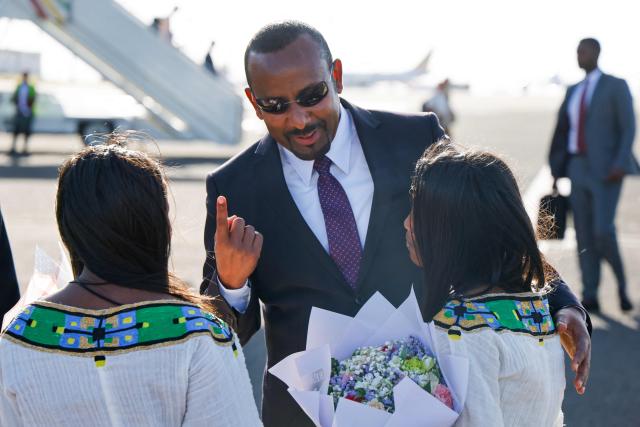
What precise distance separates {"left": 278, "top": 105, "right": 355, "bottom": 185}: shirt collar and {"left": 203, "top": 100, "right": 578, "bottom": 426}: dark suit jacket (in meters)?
0.05

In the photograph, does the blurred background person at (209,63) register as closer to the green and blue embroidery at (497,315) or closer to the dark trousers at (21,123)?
the dark trousers at (21,123)

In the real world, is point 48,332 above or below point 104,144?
below

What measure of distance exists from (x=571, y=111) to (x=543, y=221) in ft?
15.5

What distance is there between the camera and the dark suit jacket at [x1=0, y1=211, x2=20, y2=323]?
2.93m

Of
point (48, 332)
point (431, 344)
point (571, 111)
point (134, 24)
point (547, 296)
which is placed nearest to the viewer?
point (48, 332)

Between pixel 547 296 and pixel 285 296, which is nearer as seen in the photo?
pixel 547 296

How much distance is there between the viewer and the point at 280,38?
296cm

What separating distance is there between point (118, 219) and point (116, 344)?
29 cm

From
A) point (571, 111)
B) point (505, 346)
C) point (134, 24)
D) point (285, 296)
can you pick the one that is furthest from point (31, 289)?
point (134, 24)

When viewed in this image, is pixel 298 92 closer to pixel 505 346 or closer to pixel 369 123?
pixel 369 123

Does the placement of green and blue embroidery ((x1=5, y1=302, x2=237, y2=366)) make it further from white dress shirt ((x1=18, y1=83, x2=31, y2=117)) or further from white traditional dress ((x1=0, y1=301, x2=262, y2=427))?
white dress shirt ((x1=18, y1=83, x2=31, y2=117))

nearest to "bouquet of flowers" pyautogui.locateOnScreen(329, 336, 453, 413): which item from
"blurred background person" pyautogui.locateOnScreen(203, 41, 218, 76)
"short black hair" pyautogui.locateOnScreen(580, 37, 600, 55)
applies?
"short black hair" pyautogui.locateOnScreen(580, 37, 600, 55)

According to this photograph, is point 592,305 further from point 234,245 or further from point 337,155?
point 234,245

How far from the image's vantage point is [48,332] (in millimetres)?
2031
